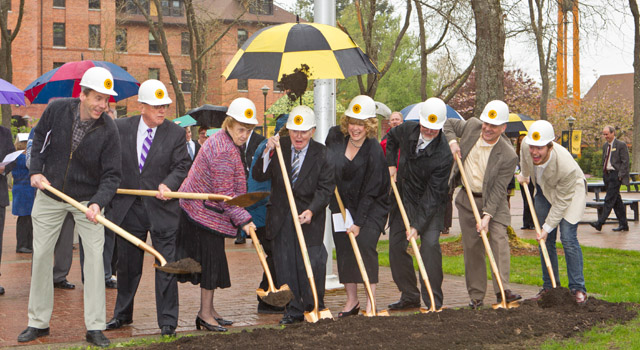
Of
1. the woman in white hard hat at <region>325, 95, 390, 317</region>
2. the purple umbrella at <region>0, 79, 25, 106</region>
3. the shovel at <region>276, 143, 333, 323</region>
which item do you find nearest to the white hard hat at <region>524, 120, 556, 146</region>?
the woman in white hard hat at <region>325, 95, 390, 317</region>

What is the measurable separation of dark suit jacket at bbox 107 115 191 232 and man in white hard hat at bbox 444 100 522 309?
2799 mm

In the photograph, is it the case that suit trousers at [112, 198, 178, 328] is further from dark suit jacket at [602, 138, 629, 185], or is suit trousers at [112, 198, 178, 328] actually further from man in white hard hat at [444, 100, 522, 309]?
dark suit jacket at [602, 138, 629, 185]

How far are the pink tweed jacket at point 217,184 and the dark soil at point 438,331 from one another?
3.13 ft

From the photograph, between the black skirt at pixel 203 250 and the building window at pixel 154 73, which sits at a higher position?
the building window at pixel 154 73

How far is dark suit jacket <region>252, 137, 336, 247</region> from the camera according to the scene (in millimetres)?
6898

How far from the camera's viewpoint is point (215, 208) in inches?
254

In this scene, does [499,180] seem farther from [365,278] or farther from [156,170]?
[156,170]

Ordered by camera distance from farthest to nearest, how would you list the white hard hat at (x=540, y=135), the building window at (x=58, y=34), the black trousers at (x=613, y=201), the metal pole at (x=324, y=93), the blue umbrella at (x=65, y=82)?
the building window at (x=58, y=34)
the black trousers at (x=613, y=201)
the blue umbrella at (x=65, y=82)
the metal pole at (x=324, y=93)
the white hard hat at (x=540, y=135)

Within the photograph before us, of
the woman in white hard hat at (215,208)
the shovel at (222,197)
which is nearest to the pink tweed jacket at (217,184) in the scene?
the woman in white hard hat at (215,208)

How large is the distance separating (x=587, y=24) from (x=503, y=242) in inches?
541

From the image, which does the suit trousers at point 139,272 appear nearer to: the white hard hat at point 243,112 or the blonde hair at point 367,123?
the white hard hat at point 243,112

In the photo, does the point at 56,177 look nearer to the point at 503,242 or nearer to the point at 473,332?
the point at 473,332

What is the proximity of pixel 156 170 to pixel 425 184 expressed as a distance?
2641 millimetres

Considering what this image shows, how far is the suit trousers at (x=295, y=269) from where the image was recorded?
6875mm
